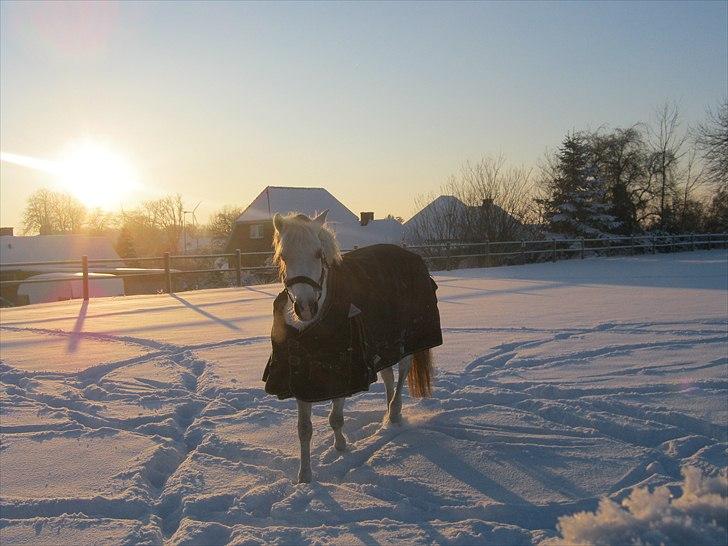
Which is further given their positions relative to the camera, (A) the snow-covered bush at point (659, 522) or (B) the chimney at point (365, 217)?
(B) the chimney at point (365, 217)

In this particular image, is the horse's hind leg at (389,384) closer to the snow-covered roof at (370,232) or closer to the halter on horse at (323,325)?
the halter on horse at (323,325)

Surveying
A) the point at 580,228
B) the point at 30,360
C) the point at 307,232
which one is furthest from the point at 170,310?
the point at 580,228

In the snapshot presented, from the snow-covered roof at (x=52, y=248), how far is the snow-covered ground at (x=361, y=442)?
35.8 metres

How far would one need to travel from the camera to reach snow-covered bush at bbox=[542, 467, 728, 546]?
31.1 inches

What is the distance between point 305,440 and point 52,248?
44567 mm

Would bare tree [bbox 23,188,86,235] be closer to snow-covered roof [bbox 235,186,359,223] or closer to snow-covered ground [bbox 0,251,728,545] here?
snow-covered roof [bbox 235,186,359,223]

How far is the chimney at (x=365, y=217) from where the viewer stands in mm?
42031

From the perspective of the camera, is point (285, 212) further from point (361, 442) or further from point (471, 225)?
point (361, 442)

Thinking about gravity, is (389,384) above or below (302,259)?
below

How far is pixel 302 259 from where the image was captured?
2.94 meters

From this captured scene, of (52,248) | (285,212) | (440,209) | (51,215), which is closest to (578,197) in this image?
(440,209)

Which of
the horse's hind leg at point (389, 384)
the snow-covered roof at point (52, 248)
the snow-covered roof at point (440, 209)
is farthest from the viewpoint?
the snow-covered roof at point (52, 248)

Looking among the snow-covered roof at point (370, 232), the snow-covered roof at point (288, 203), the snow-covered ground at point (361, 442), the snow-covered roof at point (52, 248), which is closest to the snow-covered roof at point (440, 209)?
the snow-covered roof at point (370, 232)

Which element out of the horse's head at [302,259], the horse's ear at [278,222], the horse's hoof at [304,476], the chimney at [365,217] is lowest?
the horse's hoof at [304,476]
